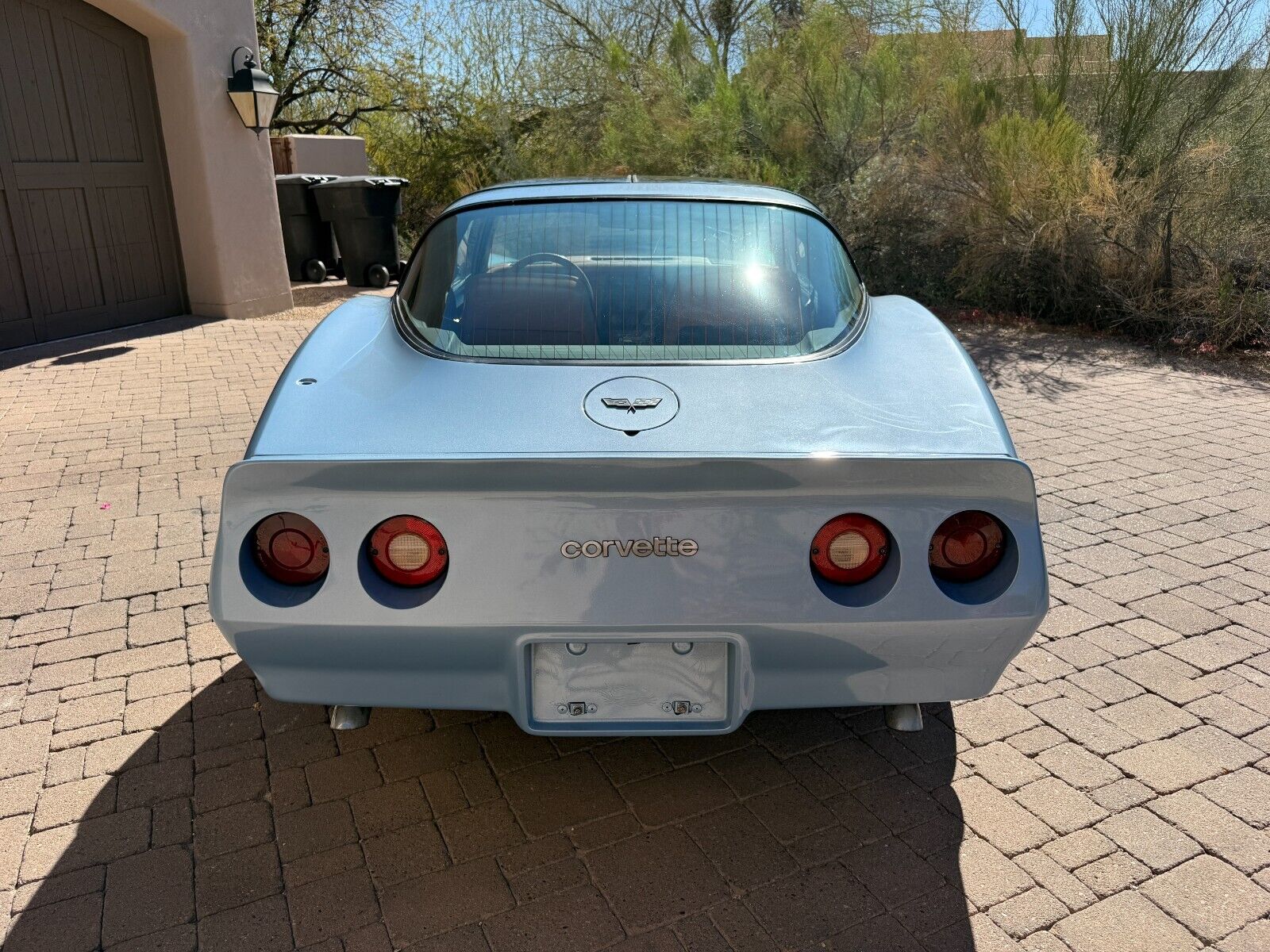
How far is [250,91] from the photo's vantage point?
9227 mm

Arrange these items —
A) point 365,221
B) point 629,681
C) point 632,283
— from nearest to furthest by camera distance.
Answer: point 629,681
point 632,283
point 365,221

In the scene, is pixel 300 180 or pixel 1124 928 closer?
pixel 1124 928

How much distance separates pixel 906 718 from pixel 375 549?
4.34 feet

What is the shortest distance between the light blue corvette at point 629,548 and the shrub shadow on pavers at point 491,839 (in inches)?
13.1

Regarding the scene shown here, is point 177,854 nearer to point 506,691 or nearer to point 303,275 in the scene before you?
point 506,691

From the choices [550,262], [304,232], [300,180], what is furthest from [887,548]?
[304,232]

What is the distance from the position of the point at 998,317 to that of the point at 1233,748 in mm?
7333

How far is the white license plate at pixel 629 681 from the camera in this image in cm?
218

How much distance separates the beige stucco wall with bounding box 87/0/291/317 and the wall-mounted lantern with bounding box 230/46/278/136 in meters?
0.08

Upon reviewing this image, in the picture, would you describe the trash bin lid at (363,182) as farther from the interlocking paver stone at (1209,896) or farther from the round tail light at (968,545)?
the interlocking paver stone at (1209,896)

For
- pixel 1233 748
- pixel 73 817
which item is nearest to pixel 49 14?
pixel 73 817

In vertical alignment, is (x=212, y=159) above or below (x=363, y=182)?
above

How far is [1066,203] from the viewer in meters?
8.48

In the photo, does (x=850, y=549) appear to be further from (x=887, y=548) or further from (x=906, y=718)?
(x=906, y=718)
